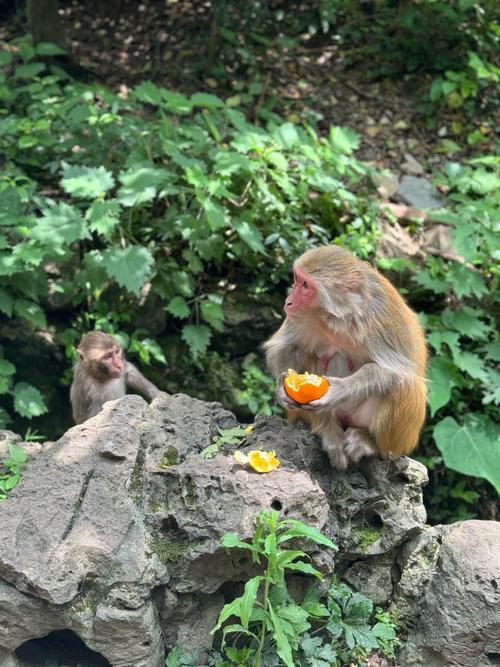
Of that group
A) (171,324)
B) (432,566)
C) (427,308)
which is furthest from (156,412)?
(427,308)

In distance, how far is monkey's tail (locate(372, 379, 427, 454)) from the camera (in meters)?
4.16

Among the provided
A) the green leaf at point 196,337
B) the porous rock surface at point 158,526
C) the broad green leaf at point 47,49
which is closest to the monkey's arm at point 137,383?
the green leaf at point 196,337

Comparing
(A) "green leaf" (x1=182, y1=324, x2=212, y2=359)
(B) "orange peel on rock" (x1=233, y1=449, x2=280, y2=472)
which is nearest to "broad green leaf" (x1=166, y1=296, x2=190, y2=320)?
(A) "green leaf" (x1=182, y1=324, x2=212, y2=359)

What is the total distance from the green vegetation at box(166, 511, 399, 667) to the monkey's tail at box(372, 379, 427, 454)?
78 cm

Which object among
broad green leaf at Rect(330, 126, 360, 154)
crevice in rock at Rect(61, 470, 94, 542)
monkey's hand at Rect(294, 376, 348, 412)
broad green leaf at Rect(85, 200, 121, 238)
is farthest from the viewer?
broad green leaf at Rect(330, 126, 360, 154)

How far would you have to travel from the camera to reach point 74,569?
136 inches

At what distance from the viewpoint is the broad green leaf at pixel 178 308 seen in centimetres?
636

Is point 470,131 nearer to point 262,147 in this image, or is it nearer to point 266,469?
point 262,147

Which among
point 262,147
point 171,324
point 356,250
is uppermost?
point 262,147

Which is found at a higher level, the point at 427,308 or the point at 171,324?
the point at 427,308

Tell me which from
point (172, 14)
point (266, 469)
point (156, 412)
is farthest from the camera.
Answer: point (172, 14)

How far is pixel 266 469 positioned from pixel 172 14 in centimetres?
744

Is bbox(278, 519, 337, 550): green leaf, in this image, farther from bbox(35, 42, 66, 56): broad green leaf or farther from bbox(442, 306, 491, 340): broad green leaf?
bbox(35, 42, 66, 56): broad green leaf

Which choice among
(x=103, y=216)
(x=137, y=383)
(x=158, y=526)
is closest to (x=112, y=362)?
(x=137, y=383)
